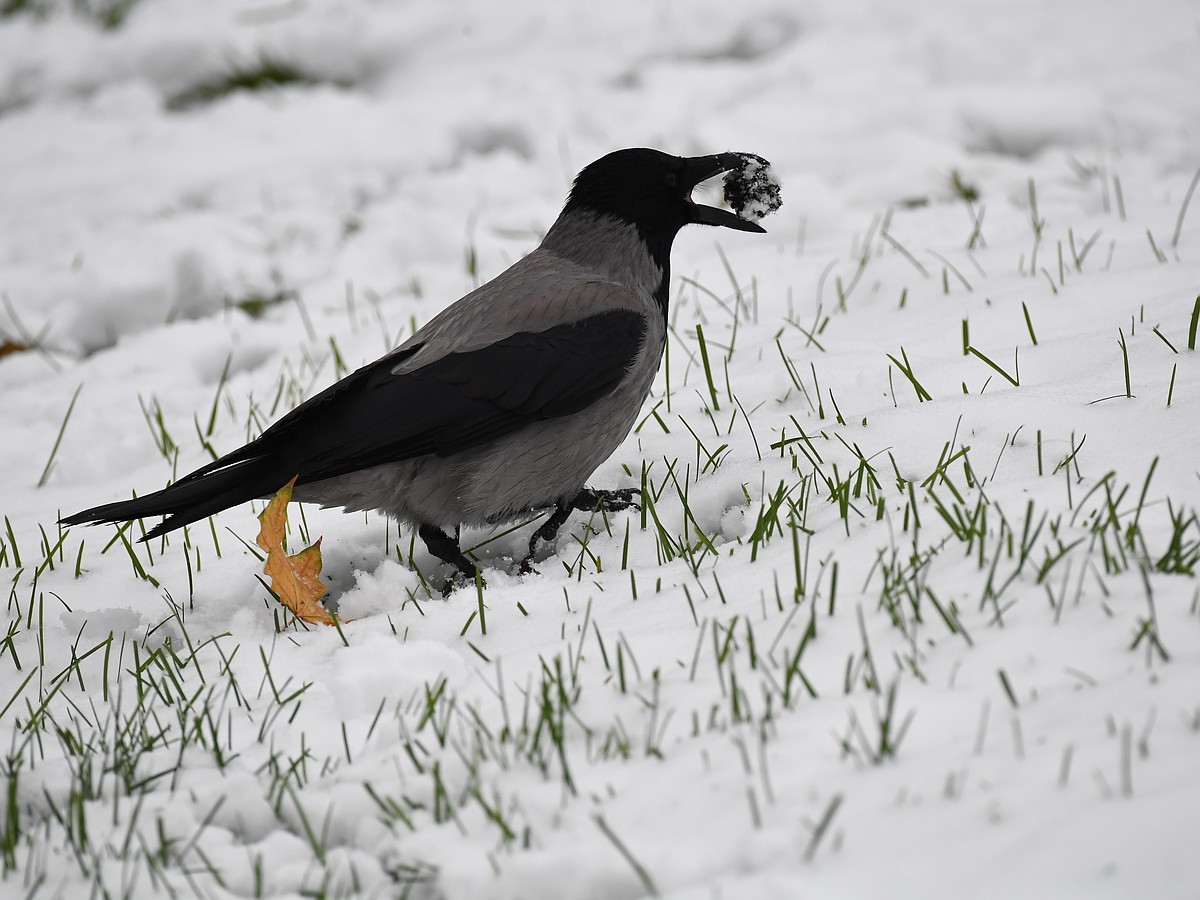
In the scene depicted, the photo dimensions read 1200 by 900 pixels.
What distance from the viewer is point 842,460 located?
361 centimetres

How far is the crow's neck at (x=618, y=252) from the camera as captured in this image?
435cm

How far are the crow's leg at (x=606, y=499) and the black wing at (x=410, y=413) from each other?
0.37 meters

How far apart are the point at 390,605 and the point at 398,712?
1.04 metres

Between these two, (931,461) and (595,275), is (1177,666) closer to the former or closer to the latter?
(931,461)

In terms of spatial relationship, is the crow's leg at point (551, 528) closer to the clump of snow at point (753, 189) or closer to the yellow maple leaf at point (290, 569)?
the yellow maple leaf at point (290, 569)

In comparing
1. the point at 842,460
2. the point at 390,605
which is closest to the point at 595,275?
the point at 842,460

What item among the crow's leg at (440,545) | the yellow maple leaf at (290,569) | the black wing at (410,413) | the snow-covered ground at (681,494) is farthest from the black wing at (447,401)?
the snow-covered ground at (681,494)

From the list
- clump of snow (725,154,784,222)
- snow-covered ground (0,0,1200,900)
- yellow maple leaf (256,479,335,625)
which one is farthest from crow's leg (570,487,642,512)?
clump of snow (725,154,784,222)

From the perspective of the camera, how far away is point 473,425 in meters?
3.71

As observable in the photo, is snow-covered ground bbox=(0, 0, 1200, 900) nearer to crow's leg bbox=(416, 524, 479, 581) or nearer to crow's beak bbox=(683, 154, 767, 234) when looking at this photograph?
crow's leg bbox=(416, 524, 479, 581)

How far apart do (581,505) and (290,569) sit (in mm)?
1096

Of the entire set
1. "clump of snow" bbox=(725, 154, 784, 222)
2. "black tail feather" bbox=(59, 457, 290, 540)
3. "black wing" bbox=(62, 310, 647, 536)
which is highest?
"clump of snow" bbox=(725, 154, 784, 222)

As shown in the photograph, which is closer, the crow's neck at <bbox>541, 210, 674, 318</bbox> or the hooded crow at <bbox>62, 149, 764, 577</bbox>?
the hooded crow at <bbox>62, 149, 764, 577</bbox>

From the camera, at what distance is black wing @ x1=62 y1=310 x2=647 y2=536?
11.7 ft
